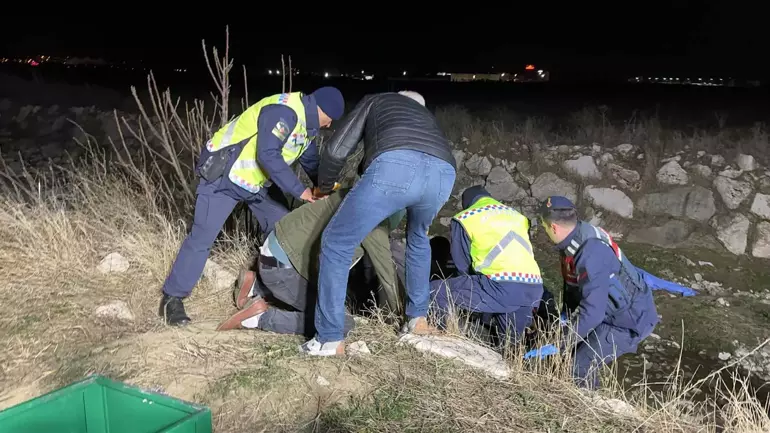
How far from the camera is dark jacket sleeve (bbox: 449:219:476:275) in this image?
4363mm

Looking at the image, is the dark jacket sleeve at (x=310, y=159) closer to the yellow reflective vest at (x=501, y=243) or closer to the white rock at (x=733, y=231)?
the yellow reflective vest at (x=501, y=243)

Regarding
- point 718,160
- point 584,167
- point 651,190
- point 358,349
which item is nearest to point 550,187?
point 584,167

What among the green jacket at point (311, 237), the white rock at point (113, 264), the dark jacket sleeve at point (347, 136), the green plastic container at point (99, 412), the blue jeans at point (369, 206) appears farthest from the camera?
the white rock at point (113, 264)

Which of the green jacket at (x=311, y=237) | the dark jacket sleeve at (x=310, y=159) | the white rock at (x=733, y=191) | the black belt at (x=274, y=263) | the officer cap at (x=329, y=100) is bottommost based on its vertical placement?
the white rock at (x=733, y=191)

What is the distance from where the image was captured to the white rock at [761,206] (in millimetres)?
7098

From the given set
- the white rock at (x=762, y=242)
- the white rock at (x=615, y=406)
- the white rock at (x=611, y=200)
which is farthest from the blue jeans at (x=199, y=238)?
the white rock at (x=762, y=242)

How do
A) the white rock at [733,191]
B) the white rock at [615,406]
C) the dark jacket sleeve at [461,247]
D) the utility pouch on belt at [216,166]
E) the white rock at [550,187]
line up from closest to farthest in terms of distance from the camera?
the white rock at [615,406] < the utility pouch on belt at [216,166] < the dark jacket sleeve at [461,247] < the white rock at [733,191] < the white rock at [550,187]

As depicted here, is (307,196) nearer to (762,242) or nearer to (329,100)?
(329,100)

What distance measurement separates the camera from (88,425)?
8.10 ft

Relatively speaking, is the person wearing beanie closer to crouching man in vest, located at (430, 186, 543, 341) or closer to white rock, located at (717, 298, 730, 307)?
crouching man in vest, located at (430, 186, 543, 341)

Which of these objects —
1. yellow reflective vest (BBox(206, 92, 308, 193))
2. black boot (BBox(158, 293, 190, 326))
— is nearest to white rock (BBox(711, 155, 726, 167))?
yellow reflective vest (BBox(206, 92, 308, 193))

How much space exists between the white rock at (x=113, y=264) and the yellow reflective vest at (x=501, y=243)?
242 centimetres

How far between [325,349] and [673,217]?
17.6ft

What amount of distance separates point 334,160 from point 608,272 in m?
1.74
